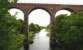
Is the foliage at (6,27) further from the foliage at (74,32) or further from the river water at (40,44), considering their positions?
the river water at (40,44)

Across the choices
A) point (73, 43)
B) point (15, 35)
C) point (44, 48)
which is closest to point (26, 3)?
point (44, 48)

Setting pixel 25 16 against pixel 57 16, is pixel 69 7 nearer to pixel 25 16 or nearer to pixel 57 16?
pixel 57 16

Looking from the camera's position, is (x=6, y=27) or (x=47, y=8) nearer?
(x=6, y=27)

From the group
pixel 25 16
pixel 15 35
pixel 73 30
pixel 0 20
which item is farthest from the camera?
pixel 25 16

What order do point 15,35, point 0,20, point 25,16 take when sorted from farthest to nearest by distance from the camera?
1. point 25,16
2. point 15,35
3. point 0,20

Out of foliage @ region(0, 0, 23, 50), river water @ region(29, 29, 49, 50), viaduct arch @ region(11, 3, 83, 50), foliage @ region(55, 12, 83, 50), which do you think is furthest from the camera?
river water @ region(29, 29, 49, 50)

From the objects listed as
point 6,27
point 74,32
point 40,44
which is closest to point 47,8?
point 40,44

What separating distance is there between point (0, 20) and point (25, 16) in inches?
783

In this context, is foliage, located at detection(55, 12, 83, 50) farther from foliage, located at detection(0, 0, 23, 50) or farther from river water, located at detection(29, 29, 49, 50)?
river water, located at detection(29, 29, 49, 50)

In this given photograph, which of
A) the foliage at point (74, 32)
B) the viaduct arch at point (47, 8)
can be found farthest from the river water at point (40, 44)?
→ the foliage at point (74, 32)

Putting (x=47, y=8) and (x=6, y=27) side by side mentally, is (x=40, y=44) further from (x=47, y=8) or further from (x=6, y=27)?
(x=6, y=27)

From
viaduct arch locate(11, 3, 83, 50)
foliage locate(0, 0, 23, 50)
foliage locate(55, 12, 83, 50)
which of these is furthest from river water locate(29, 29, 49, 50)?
foliage locate(0, 0, 23, 50)

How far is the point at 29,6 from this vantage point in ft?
92.1

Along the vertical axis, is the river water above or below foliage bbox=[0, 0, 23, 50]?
below
